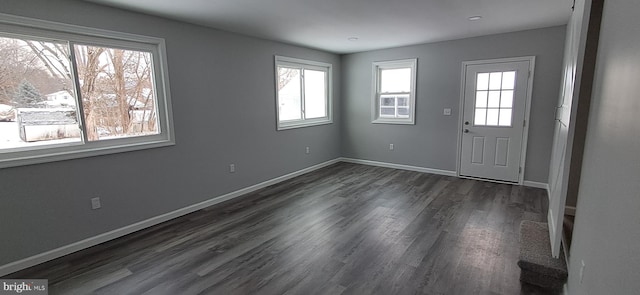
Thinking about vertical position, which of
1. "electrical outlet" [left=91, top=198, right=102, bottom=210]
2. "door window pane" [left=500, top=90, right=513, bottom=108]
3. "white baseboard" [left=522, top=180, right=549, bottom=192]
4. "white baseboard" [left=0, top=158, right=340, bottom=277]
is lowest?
"white baseboard" [left=0, top=158, right=340, bottom=277]

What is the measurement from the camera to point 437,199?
162 inches

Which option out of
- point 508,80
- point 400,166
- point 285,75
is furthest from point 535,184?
point 285,75

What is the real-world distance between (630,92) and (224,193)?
4.14 metres

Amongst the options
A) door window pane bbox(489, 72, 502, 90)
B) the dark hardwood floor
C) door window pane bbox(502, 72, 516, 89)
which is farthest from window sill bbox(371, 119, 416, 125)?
the dark hardwood floor

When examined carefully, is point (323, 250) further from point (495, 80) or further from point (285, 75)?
point (495, 80)

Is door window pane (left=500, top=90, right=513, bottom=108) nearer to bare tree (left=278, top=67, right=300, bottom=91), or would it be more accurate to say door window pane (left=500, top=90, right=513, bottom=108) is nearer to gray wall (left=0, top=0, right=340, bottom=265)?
gray wall (left=0, top=0, right=340, bottom=265)

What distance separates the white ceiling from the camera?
302 centimetres

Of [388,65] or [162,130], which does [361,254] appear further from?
[388,65]

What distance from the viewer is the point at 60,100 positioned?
9.02 ft

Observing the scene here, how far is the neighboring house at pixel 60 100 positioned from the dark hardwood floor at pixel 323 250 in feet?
4.70

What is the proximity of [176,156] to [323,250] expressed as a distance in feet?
7.15

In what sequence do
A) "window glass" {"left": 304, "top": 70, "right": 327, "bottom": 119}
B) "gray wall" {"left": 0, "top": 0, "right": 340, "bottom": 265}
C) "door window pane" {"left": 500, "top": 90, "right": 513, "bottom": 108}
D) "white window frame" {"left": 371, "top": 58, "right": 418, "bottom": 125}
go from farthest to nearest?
1. "window glass" {"left": 304, "top": 70, "right": 327, "bottom": 119}
2. "white window frame" {"left": 371, "top": 58, "right": 418, "bottom": 125}
3. "door window pane" {"left": 500, "top": 90, "right": 513, "bottom": 108}
4. "gray wall" {"left": 0, "top": 0, "right": 340, "bottom": 265}

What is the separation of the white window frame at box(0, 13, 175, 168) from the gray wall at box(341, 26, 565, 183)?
3.89m

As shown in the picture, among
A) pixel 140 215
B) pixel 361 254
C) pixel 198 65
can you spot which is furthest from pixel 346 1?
pixel 140 215
